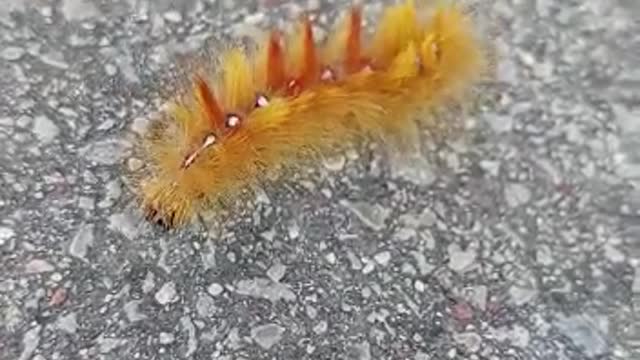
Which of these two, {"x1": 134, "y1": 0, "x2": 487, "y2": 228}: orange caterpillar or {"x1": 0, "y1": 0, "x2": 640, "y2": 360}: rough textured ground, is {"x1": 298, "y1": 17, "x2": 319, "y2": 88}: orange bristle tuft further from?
{"x1": 0, "y1": 0, "x2": 640, "y2": 360}: rough textured ground

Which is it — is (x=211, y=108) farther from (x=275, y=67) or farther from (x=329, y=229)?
(x=329, y=229)

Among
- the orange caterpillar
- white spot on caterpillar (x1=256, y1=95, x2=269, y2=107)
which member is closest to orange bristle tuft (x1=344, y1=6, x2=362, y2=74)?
the orange caterpillar

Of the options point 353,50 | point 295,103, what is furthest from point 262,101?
point 353,50

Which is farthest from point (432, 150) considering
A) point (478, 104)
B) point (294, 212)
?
point (294, 212)

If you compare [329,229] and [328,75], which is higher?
[328,75]

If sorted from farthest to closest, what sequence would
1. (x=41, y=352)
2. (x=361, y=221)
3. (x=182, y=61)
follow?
(x=182, y=61) < (x=361, y=221) < (x=41, y=352)

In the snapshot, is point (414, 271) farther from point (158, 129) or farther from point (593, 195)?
point (158, 129)
